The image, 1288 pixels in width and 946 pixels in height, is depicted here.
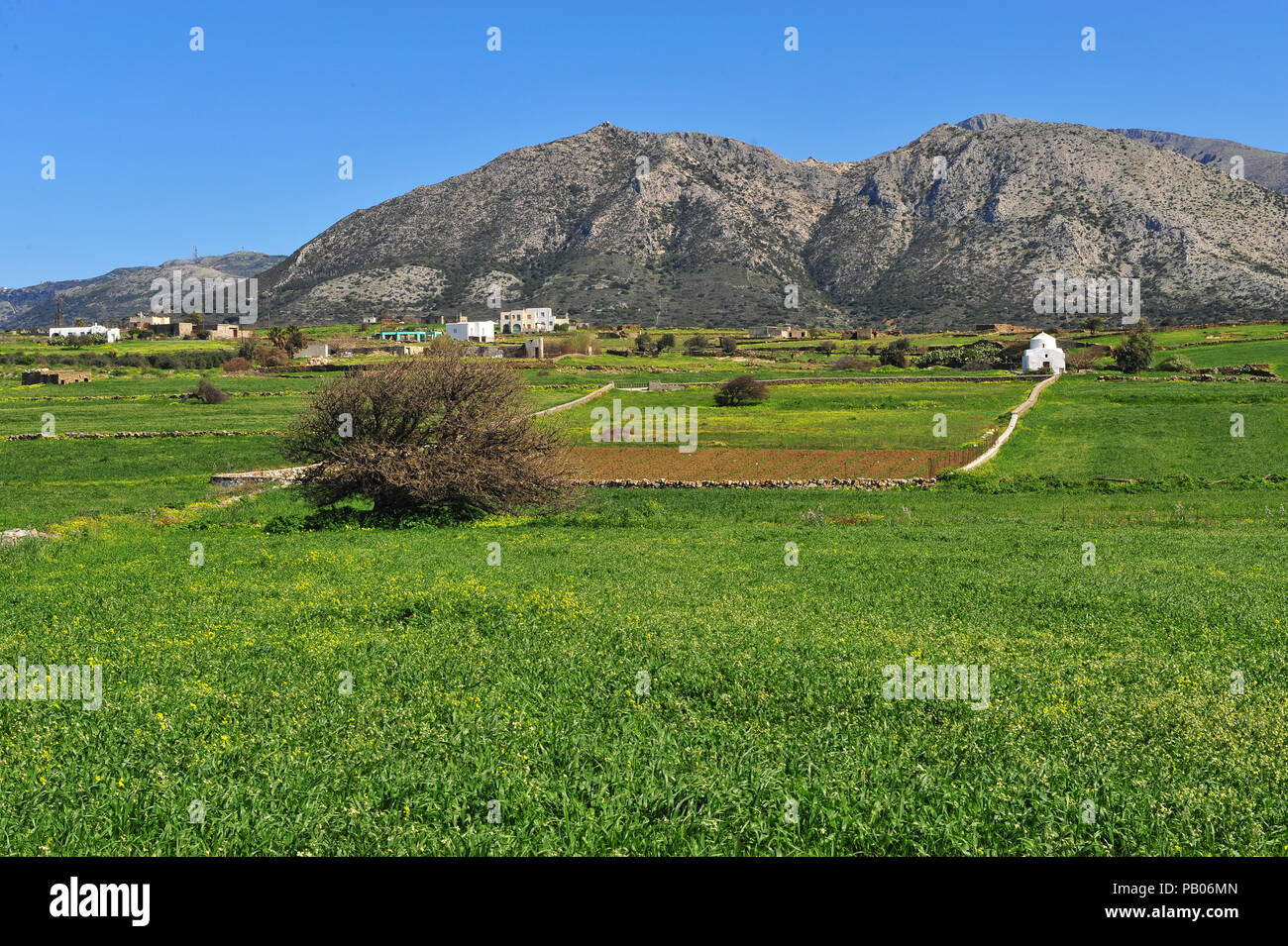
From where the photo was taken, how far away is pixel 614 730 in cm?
878

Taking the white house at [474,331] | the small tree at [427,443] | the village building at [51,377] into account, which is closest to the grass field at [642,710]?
the small tree at [427,443]

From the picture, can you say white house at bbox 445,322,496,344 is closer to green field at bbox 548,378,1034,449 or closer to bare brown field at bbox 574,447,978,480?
green field at bbox 548,378,1034,449

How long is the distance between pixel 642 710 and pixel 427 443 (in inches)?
935

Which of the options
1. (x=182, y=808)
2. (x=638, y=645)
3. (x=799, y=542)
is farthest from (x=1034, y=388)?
(x=182, y=808)

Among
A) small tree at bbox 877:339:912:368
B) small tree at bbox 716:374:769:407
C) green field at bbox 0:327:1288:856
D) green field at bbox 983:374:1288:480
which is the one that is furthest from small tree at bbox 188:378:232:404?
small tree at bbox 877:339:912:368

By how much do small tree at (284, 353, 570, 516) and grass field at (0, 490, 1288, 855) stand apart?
358 inches

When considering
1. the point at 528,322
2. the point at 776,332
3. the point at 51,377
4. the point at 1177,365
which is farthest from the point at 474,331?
the point at 1177,365

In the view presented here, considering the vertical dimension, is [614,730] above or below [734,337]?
below

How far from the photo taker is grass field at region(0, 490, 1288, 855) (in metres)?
6.56

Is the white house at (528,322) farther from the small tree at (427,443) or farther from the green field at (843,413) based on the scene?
the small tree at (427,443)

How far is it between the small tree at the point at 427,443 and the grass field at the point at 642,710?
29.8ft

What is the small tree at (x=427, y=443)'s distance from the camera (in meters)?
29.9

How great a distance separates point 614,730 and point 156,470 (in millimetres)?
44463
